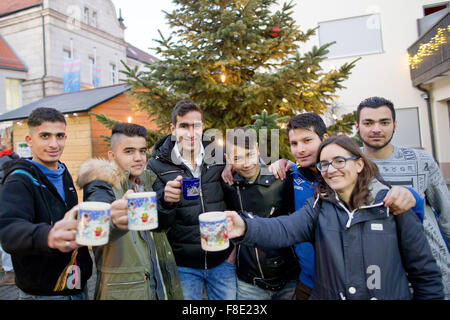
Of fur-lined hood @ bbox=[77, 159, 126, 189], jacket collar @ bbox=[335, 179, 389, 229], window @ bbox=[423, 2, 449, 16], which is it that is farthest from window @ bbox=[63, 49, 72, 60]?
jacket collar @ bbox=[335, 179, 389, 229]

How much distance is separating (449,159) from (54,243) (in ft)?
46.5

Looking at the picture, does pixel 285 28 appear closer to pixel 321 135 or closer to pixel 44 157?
pixel 321 135

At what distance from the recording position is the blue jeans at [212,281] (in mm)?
2515

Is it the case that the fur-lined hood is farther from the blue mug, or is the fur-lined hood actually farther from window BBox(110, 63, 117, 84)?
window BBox(110, 63, 117, 84)

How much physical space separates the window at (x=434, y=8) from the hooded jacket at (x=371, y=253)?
45.4ft

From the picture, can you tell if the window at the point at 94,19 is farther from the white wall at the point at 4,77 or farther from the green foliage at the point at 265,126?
the green foliage at the point at 265,126

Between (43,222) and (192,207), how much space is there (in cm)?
115

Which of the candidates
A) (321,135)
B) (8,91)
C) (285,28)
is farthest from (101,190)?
(8,91)

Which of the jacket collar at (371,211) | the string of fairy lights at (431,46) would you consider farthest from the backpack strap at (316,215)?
the string of fairy lights at (431,46)

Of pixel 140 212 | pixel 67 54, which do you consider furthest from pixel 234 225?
pixel 67 54

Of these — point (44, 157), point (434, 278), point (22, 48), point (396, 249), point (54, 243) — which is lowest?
point (434, 278)

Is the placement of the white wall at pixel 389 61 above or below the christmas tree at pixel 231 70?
above

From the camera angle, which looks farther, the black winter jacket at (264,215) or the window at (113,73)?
the window at (113,73)

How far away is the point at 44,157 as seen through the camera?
2098mm
